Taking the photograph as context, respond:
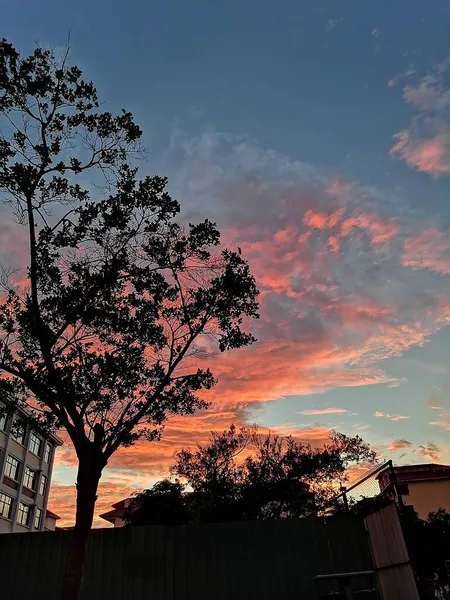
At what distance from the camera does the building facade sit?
36.8 metres

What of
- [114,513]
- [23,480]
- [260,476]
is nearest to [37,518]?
[23,480]

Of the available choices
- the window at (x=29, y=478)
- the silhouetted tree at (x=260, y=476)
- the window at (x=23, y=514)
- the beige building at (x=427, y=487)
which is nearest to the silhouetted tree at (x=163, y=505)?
the silhouetted tree at (x=260, y=476)

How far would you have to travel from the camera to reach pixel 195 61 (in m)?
10.3

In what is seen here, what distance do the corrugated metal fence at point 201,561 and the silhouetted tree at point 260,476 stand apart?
16.3 metres

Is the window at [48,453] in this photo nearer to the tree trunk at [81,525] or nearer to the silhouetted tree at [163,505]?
the silhouetted tree at [163,505]

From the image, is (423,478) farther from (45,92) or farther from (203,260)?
(45,92)

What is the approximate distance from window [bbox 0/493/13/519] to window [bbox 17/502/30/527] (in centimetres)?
129

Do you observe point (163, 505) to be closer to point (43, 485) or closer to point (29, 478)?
point (29, 478)

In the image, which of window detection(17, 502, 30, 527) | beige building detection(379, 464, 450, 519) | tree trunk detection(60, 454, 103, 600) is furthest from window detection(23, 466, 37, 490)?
tree trunk detection(60, 454, 103, 600)

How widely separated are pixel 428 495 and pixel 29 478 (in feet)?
125

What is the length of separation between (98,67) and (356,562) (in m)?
10.8

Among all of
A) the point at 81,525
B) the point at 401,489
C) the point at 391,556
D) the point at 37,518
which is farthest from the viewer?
the point at 37,518

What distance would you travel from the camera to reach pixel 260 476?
24828mm

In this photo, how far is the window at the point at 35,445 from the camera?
42.6 m
